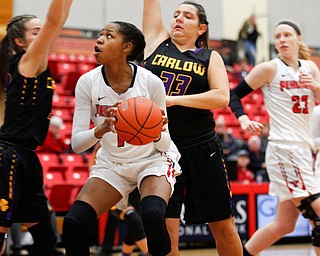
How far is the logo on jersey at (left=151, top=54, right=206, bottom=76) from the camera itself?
458 centimetres

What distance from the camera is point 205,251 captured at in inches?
328

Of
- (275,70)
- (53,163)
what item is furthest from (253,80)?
(53,163)

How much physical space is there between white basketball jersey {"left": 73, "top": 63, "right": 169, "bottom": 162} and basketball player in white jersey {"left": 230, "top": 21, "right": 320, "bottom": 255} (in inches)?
61.3

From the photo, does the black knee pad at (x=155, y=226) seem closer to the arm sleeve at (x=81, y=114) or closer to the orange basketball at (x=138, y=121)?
the orange basketball at (x=138, y=121)

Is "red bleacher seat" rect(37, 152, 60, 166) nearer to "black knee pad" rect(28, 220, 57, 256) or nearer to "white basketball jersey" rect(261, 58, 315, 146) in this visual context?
"white basketball jersey" rect(261, 58, 315, 146)

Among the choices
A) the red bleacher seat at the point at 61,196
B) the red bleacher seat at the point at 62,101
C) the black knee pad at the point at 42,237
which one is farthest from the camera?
the red bleacher seat at the point at 62,101

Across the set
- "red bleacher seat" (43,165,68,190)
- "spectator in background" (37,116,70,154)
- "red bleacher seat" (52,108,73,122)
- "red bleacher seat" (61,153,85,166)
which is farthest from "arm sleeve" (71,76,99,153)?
"red bleacher seat" (52,108,73,122)

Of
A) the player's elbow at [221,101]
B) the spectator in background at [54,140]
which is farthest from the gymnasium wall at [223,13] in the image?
the player's elbow at [221,101]

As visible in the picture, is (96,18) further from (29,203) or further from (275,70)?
(29,203)

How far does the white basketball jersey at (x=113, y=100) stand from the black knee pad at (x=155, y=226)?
421 millimetres

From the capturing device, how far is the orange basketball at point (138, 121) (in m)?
3.62

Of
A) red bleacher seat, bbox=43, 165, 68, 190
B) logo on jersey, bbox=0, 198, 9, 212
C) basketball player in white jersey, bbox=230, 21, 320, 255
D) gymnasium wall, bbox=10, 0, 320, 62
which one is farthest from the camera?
gymnasium wall, bbox=10, 0, 320, 62

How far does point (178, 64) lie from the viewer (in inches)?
182

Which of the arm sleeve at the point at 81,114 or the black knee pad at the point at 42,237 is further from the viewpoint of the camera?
the black knee pad at the point at 42,237
